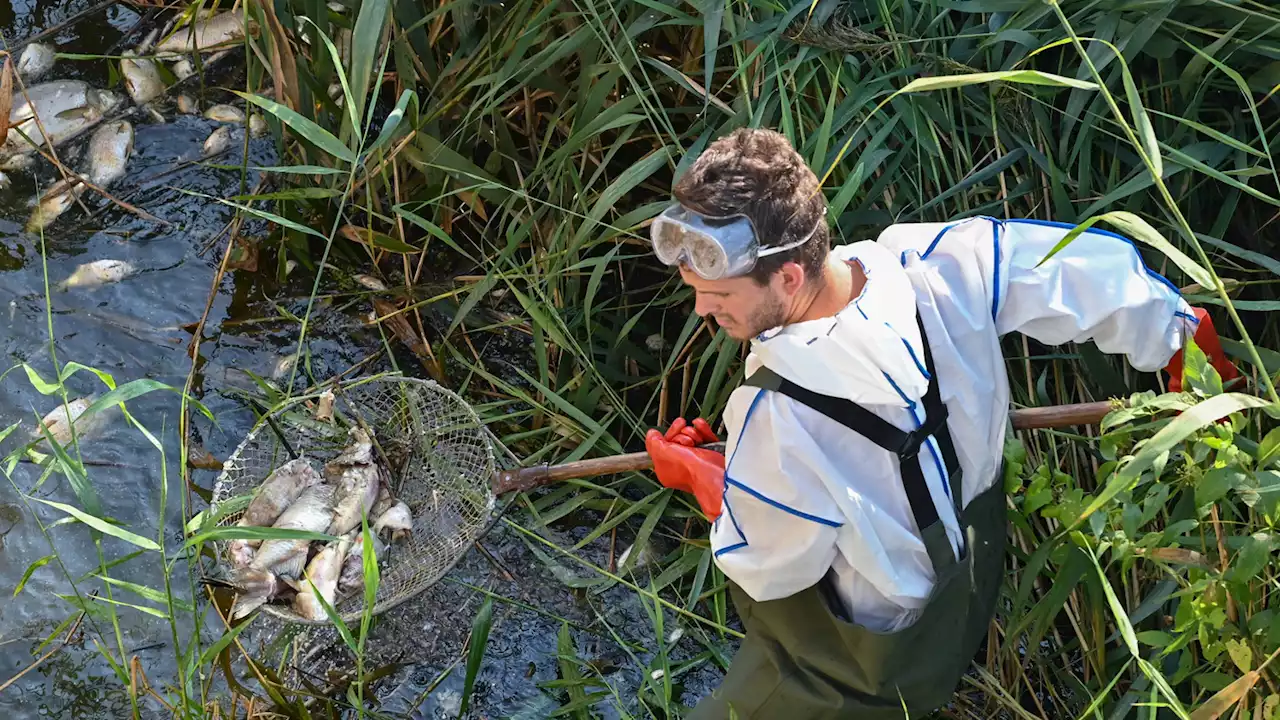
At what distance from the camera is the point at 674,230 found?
1682 millimetres

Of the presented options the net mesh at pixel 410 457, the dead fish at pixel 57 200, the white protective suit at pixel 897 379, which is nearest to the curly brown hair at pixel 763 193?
the white protective suit at pixel 897 379

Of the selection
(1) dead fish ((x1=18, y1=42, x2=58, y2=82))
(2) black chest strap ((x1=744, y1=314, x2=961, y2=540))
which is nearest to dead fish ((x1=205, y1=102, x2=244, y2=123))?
(1) dead fish ((x1=18, y1=42, x2=58, y2=82))

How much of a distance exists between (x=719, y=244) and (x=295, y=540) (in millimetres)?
1443

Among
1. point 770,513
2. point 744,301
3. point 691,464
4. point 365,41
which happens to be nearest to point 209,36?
point 365,41

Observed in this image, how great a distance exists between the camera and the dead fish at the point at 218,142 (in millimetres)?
3402

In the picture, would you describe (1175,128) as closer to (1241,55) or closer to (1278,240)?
(1241,55)

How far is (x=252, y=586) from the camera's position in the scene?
8.11ft

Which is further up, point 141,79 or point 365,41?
point 365,41

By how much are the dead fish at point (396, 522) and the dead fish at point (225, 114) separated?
1.53 m

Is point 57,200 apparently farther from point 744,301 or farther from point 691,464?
point 744,301

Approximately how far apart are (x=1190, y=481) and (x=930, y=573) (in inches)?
17.0

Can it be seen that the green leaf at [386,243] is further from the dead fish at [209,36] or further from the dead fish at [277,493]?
the dead fish at [209,36]

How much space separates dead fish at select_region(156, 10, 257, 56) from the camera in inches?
140

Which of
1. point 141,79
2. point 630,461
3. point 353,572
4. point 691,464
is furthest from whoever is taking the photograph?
point 141,79
